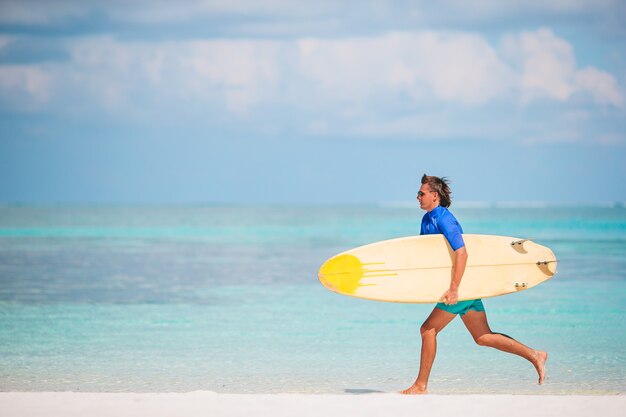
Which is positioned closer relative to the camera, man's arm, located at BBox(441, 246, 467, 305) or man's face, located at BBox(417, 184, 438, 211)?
man's arm, located at BBox(441, 246, 467, 305)

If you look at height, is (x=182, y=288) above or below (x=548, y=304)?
above

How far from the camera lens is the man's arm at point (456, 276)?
6.12 meters

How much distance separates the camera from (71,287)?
1742cm

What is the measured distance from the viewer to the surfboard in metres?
6.66

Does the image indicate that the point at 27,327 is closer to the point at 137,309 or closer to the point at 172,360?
the point at 137,309

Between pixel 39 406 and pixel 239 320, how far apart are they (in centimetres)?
688

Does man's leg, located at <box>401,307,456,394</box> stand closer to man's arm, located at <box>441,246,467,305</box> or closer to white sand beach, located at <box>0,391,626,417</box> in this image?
man's arm, located at <box>441,246,467,305</box>

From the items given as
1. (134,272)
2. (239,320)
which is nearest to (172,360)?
(239,320)

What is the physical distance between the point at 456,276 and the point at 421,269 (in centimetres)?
59

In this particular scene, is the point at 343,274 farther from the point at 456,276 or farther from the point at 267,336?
the point at 267,336

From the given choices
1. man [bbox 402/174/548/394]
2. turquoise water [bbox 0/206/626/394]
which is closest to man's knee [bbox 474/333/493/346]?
man [bbox 402/174/548/394]

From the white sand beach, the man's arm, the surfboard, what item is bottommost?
the white sand beach

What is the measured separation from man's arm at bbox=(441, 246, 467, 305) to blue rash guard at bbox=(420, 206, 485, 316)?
2.0 inches

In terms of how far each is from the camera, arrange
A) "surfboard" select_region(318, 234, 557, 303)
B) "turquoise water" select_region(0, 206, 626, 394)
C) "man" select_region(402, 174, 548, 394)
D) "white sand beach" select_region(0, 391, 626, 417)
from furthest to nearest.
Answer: "turquoise water" select_region(0, 206, 626, 394), "surfboard" select_region(318, 234, 557, 303), "man" select_region(402, 174, 548, 394), "white sand beach" select_region(0, 391, 626, 417)
